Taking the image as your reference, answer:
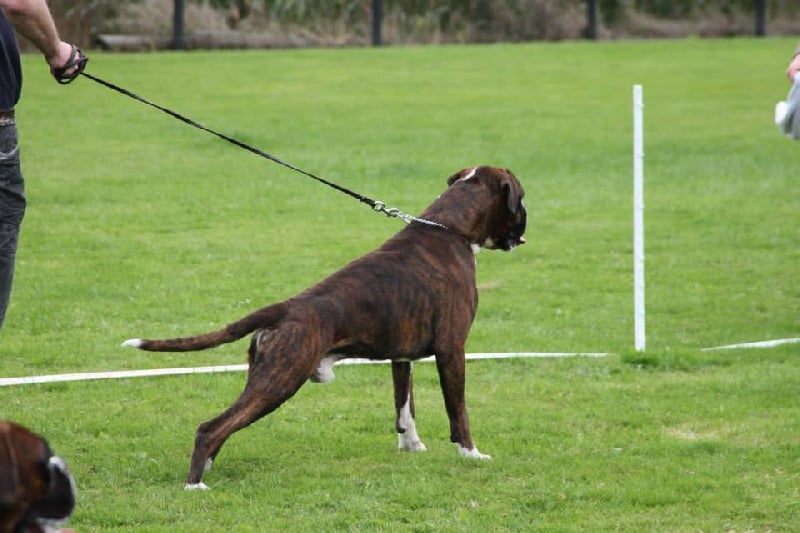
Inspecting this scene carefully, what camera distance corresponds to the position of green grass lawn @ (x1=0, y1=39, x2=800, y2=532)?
256 inches

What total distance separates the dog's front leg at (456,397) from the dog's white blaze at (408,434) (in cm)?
23

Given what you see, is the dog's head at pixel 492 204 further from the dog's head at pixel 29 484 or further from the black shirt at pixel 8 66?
the dog's head at pixel 29 484

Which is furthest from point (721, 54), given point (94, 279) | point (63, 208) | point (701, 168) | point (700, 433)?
point (700, 433)

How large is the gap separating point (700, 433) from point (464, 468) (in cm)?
145

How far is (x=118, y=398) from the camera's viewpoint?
26.9 ft

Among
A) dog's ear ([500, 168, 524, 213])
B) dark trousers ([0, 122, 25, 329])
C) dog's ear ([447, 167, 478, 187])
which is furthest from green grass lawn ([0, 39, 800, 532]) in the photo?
dog's ear ([447, 167, 478, 187])

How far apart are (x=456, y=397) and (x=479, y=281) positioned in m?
5.04

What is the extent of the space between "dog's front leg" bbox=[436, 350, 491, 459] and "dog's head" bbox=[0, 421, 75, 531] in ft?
9.99

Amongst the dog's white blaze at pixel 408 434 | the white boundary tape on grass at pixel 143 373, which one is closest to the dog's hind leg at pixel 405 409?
the dog's white blaze at pixel 408 434

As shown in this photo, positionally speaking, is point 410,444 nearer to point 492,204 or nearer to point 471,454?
point 471,454

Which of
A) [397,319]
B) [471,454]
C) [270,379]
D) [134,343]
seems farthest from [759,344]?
[134,343]

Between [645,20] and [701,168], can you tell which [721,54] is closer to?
[645,20]

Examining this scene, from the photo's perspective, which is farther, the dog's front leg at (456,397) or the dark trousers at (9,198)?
the dog's front leg at (456,397)

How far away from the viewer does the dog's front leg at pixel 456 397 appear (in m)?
6.84
